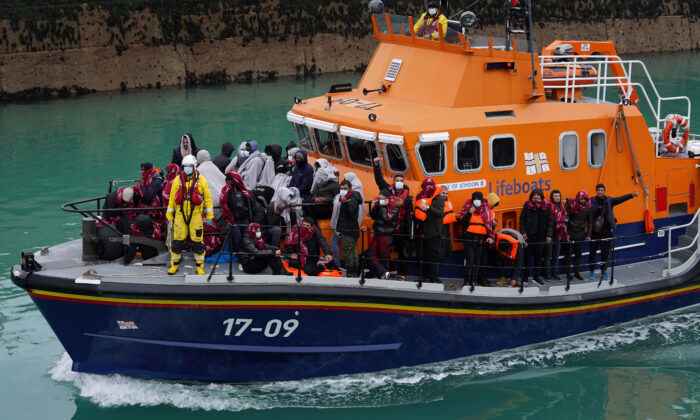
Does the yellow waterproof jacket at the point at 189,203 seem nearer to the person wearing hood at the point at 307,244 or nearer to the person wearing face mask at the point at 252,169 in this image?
the person wearing hood at the point at 307,244

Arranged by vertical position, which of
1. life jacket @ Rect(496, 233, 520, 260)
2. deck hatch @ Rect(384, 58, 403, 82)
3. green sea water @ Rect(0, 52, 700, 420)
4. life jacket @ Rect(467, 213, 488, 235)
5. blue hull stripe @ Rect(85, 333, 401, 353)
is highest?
deck hatch @ Rect(384, 58, 403, 82)

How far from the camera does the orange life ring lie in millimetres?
11297

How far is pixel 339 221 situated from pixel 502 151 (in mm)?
2093

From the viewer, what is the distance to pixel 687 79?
107ft

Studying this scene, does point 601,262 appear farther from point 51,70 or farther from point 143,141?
Answer: point 51,70

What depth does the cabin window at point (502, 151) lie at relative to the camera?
958 centimetres

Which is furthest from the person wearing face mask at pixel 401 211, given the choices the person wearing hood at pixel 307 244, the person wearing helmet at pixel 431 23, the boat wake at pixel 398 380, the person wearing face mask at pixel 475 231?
the person wearing helmet at pixel 431 23

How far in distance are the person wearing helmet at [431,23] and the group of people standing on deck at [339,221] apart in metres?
1.99

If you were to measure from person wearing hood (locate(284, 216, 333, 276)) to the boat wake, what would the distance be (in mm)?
1256

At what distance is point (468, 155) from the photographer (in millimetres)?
9523

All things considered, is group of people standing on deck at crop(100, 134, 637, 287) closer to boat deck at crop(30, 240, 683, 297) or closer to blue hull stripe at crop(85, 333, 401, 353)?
boat deck at crop(30, 240, 683, 297)

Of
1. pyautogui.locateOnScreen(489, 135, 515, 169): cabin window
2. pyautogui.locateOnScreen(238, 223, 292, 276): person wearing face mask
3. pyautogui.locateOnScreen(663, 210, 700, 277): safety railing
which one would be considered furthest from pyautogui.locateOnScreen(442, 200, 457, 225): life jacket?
pyautogui.locateOnScreen(663, 210, 700, 277): safety railing

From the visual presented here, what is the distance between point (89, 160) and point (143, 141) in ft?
7.40

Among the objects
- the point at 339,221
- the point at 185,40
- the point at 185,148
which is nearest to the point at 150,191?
the point at 185,148
